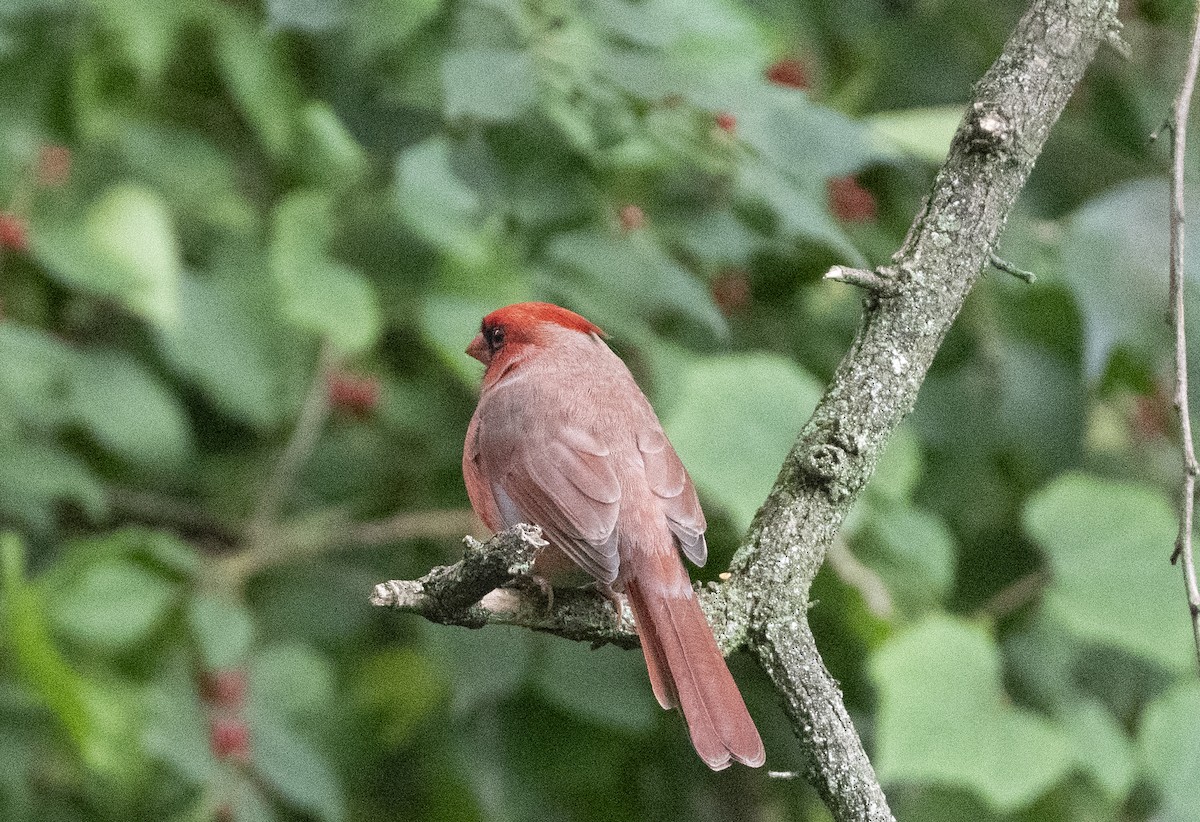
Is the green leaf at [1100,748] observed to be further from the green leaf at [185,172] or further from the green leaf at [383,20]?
the green leaf at [185,172]

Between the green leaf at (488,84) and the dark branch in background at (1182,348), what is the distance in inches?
49.1

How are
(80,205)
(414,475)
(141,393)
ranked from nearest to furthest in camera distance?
(141,393) → (80,205) → (414,475)

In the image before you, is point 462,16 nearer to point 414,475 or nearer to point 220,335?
point 220,335

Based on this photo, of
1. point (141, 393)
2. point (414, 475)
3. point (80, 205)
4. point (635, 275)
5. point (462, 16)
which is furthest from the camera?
point (414, 475)

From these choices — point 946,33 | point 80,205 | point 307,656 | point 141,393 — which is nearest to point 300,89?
point 80,205

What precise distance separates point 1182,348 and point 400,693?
2.68 m

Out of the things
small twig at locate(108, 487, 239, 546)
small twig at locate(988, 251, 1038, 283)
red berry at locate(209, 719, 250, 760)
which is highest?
small twig at locate(108, 487, 239, 546)

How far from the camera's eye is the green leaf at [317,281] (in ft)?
10.4

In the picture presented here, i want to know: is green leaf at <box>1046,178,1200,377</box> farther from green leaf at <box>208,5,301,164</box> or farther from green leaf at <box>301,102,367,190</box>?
green leaf at <box>208,5,301,164</box>

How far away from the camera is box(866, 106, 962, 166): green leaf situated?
326cm

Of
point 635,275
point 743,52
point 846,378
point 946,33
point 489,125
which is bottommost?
point 846,378

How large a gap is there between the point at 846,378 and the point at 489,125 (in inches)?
52.9

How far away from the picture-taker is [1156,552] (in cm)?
328

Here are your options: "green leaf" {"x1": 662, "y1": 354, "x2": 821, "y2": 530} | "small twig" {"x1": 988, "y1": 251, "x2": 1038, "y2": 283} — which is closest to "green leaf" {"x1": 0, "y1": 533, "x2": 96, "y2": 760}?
"green leaf" {"x1": 662, "y1": 354, "x2": 821, "y2": 530}
